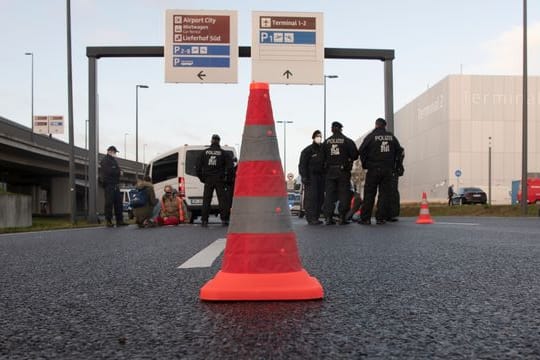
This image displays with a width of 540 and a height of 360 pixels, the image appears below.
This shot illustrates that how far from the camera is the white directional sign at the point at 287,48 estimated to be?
18188 millimetres

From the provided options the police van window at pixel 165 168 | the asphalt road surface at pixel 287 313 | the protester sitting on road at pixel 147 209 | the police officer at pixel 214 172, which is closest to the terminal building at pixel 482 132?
the police van window at pixel 165 168

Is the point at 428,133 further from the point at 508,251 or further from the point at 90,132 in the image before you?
the point at 508,251

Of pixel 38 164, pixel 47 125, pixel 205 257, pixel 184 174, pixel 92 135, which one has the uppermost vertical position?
pixel 47 125

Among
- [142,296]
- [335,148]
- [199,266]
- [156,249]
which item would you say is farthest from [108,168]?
[142,296]

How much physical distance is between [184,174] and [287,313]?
15.0 metres

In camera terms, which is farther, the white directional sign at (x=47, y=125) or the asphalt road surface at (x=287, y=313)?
the white directional sign at (x=47, y=125)

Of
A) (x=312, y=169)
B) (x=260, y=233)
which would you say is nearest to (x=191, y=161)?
(x=312, y=169)

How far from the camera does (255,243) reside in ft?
10.0

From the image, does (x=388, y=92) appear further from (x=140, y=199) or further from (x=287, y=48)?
(x=140, y=199)

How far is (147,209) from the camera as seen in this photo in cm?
1288

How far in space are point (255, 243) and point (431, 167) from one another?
217 ft

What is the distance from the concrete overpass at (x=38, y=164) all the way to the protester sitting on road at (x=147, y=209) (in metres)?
14.0

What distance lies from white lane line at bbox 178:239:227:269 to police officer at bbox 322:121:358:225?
543 centimetres

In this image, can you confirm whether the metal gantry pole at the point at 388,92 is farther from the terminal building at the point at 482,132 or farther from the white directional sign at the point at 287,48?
the terminal building at the point at 482,132
